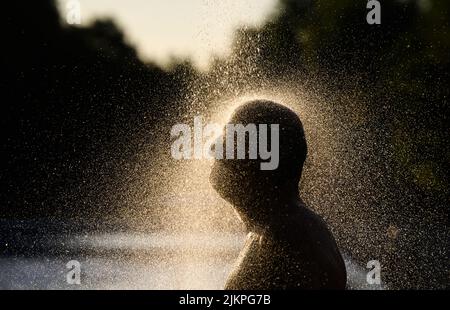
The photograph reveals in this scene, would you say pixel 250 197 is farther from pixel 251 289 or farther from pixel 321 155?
pixel 321 155

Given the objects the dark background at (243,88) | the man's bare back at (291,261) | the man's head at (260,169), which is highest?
the dark background at (243,88)

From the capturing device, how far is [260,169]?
2.52 meters

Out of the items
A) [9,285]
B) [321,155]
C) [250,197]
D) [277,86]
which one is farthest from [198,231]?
[250,197]

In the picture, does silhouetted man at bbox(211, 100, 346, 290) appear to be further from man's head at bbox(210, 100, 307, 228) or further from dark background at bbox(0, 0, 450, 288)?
dark background at bbox(0, 0, 450, 288)

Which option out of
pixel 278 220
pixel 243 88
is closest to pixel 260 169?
pixel 278 220

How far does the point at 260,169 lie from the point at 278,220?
215 mm

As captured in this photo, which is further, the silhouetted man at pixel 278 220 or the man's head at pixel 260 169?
the man's head at pixel 260 169

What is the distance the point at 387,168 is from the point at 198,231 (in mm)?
7876

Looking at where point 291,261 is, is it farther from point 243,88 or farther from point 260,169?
point 243,88

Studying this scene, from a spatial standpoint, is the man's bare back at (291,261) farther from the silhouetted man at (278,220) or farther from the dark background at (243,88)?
the dark background at (243,88)

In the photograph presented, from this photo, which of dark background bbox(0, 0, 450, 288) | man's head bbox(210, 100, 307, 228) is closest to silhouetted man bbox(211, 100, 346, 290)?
man's head bbox(210, 100, 307, 228)

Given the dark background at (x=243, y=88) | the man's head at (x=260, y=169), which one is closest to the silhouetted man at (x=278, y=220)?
the man's head at (x=260, y=169)

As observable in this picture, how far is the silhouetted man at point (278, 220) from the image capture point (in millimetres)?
2373

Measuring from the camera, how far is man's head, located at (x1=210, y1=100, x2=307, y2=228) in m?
2.52
